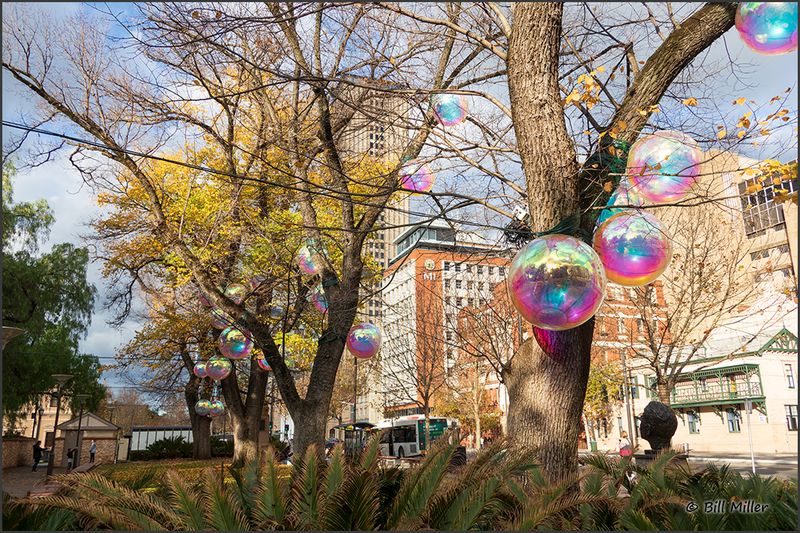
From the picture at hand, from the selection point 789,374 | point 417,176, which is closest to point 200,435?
point 417,176

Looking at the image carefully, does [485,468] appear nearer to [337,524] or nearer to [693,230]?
[337,524]

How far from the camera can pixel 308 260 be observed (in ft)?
40.5

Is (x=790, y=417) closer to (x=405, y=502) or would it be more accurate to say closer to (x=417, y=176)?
(x=417, y=176)

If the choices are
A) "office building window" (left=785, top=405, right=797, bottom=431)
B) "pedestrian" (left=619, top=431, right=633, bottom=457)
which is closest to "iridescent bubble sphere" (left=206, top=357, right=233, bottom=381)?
Answer: "pedestrian" (left=619, top=431, right=633, bottom=457)

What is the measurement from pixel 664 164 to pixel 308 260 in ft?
26.2

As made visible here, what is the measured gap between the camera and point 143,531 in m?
4.43

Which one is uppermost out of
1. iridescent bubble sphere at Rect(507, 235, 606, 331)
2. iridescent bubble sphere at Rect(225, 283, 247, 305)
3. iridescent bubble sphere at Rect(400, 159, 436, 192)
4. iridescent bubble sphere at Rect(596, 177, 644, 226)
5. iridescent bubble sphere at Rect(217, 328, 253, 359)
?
iridescent bubble sphere at Rect(400, 159, 436, 192)

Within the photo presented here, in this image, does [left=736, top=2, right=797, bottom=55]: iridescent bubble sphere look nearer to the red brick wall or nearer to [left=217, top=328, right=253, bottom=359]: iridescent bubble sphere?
[left=217, top=328, right=253, bottom=359]: iridescent bubble sphere

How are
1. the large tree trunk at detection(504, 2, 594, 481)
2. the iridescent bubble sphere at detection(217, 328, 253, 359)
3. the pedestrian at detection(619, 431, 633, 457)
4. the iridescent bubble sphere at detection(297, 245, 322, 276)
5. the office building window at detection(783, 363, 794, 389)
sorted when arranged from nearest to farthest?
1. the large tree trunk at detection(504, 2, 594, 481)
2. the pedestrian at detection(619, 431, 633, 457)
3. the iridescent bubble sphere at detection(297, 245, 322, 276)
4. the iridescent bubble sphere at detection(217, 328, 253, 359)
5. the office building window at detection(783, 363, 794, 389)

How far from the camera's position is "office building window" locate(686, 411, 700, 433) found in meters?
42.7

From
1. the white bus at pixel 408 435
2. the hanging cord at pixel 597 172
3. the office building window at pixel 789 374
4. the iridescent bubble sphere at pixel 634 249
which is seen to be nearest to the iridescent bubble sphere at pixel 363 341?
the hanging cord at pixel 597 172

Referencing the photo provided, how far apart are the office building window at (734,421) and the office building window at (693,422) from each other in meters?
2.58

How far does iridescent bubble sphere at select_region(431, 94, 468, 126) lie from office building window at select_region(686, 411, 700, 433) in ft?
A: 139

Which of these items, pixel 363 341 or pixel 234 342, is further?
pixel 234 342
